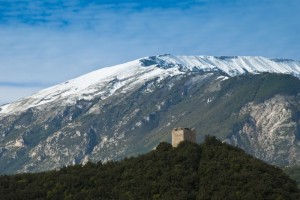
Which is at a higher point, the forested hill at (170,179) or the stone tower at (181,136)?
the stone tower at (181,136)

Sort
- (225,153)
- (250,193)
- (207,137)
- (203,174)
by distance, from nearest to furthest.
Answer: (250,193), (203,174), (225,153), (207,137)

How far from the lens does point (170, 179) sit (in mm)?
133125

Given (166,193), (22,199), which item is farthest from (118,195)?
(22,199)

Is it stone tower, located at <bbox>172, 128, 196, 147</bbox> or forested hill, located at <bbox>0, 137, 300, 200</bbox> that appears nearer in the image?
forested hill, located at <bbox>0, 137, 300, 200</bbox>

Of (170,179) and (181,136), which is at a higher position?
(181,136)

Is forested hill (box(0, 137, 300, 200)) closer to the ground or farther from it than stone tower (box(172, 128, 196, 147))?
closer to the ground

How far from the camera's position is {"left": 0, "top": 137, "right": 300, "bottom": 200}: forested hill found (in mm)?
126188

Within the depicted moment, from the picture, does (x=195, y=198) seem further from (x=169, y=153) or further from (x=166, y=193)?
(x=169, y=153)

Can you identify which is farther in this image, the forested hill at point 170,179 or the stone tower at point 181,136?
the stone tower at point 181,136

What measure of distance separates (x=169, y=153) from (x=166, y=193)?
19644mm

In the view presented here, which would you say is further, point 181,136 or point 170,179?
point 181,136

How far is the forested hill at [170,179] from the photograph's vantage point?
12619 centimetres

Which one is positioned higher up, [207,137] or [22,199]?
[207,137]

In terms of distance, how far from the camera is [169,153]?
14500 cm
